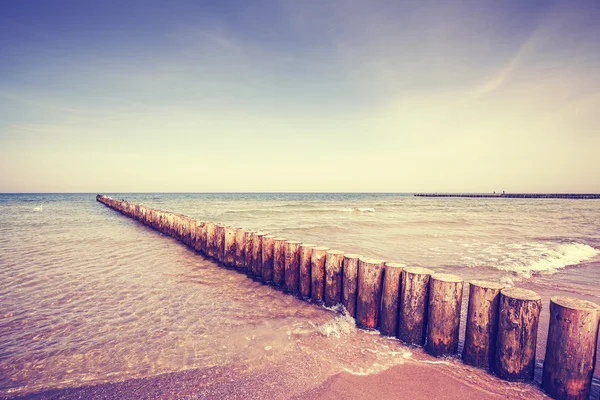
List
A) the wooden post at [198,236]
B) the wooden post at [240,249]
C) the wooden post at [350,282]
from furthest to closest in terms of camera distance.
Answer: the wooden post at [198,236], the wooden post at [240,249], the wooden post at [350,282]

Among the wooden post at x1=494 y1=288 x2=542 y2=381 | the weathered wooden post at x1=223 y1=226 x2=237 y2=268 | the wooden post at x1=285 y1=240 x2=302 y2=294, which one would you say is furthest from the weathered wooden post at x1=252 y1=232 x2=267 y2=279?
the wooden post at x1=494 y1=288 x2=542 y2=381

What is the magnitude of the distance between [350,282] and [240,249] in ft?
12.2

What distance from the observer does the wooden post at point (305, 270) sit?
207 inches

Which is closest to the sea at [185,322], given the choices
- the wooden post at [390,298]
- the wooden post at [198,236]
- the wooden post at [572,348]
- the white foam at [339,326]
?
the white foam at [339,326]

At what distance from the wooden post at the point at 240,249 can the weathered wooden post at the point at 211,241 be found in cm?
132

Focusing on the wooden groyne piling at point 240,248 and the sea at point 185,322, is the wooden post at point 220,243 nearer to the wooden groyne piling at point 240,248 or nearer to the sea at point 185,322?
the sea at point 185,322

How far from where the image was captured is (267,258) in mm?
6355

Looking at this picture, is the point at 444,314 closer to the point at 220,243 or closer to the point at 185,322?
the point at 185,322

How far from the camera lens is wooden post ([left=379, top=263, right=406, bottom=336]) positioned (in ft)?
12.6

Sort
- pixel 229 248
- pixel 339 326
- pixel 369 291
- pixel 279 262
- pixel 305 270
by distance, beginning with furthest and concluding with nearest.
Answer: pixel 229 248, pixel 279 262, pixel 305 270, pixel 339 326, pixel 369 291

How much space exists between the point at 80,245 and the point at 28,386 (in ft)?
30.4

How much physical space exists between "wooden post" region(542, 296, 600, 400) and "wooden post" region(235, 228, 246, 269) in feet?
19.3

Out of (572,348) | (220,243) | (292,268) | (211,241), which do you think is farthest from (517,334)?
(211,241)

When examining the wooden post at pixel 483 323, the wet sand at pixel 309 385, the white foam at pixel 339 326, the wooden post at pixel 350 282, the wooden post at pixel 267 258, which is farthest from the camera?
the wooden post at pixel 267 258
